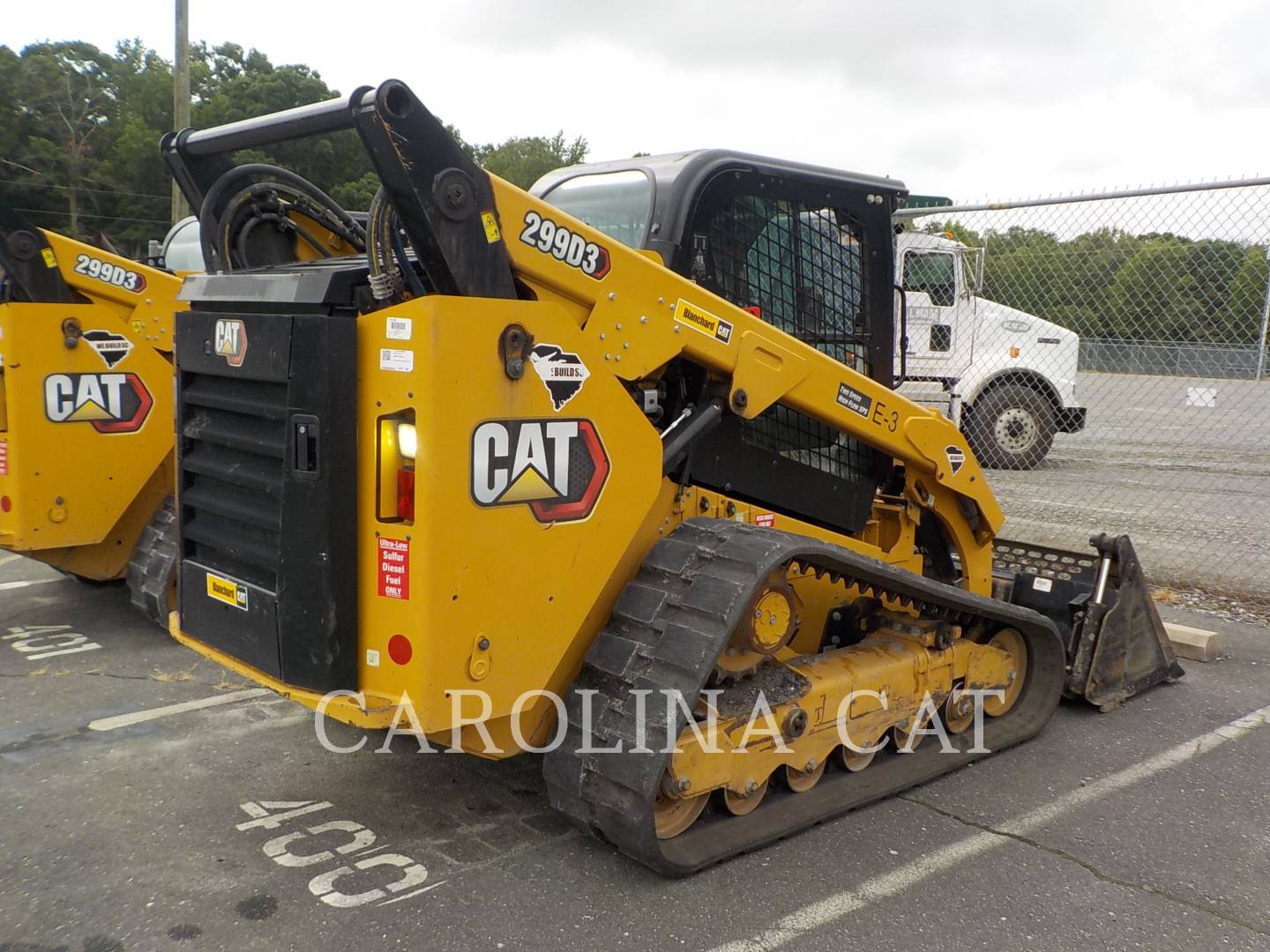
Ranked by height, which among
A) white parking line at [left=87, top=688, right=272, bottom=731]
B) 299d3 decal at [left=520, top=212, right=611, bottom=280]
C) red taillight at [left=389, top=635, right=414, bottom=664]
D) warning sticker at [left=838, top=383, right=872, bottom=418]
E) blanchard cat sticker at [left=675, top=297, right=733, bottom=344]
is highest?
299d3 decal at [left=520, top=212, right=611, bottom=280]

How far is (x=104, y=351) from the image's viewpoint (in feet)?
19.3

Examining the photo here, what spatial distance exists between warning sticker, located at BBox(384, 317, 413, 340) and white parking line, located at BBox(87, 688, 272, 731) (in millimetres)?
2328

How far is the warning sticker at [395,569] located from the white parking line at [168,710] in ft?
6.26

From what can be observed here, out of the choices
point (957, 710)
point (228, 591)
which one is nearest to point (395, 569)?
point (228, 591)

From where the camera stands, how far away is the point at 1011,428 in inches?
520

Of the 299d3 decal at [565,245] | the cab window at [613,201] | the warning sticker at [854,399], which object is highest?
the cab window at [613,201]

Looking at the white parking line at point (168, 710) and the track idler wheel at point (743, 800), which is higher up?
the track idler wheel at point (743, 800)

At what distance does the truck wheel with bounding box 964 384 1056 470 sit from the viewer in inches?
507

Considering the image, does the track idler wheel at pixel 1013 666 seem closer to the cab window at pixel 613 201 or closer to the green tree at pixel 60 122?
the cab window at pixel 613 201

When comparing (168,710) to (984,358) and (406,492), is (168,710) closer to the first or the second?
(406,492)

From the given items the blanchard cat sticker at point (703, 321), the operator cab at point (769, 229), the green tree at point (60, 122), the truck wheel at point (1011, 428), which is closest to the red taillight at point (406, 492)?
the blanchard cat sticker at point (703, 321)

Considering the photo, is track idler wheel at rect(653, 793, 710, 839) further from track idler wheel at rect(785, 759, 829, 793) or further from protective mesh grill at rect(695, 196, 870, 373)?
protective mesh grill at rect(695, 196, 870, 373)

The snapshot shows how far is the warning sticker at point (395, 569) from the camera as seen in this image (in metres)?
2.96

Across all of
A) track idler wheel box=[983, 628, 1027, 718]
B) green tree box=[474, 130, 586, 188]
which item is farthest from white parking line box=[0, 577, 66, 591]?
green tree box=[474, 130, 586, 188]
